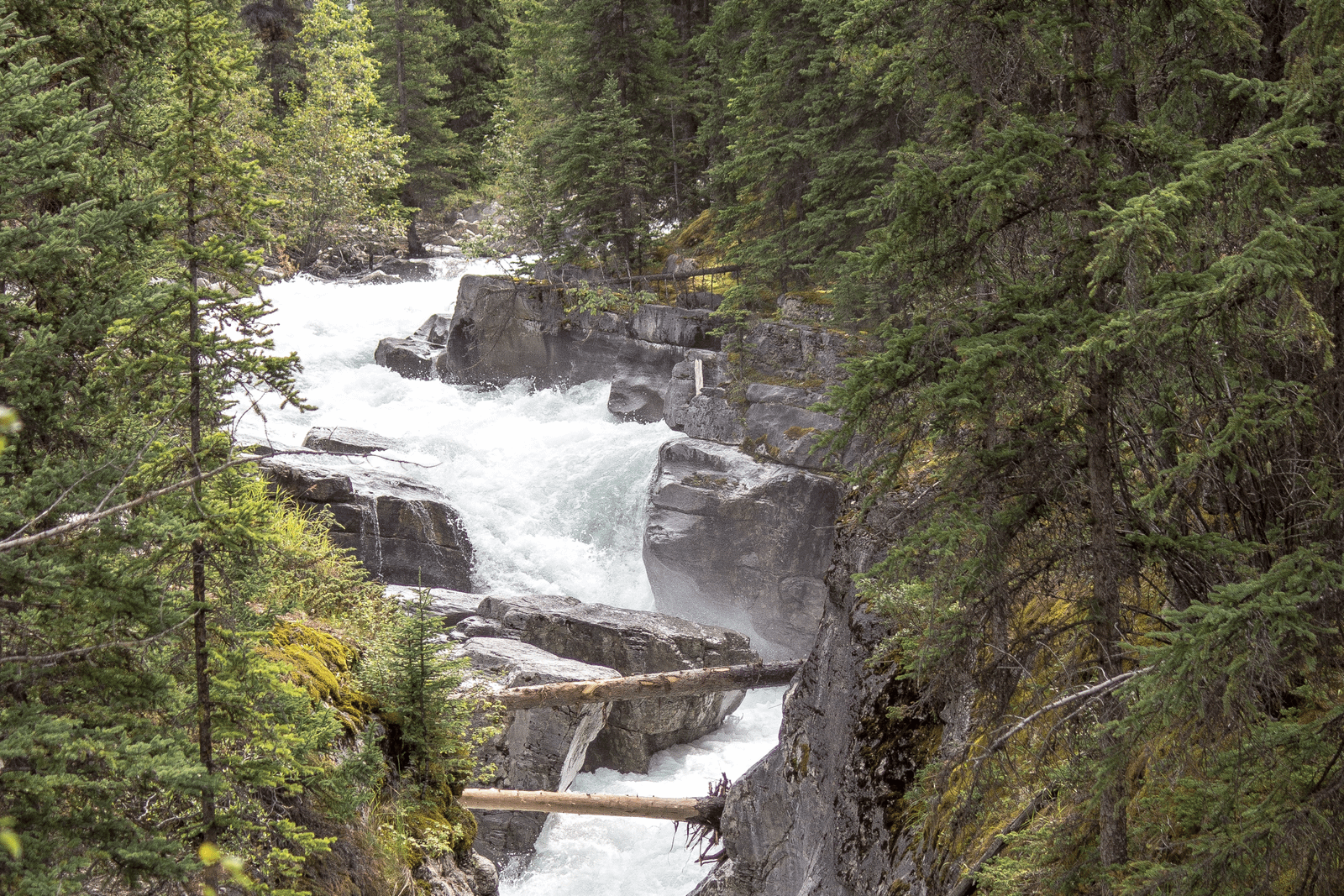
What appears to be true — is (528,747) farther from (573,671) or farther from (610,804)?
(610,804)

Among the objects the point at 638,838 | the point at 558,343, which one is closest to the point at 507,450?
the point at 558,343

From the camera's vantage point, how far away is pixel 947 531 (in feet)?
13.6

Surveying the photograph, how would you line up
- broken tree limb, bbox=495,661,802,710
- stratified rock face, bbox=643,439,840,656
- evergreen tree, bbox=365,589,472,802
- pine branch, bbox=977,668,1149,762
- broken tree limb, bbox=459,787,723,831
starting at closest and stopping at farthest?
1. pine branch, bbox=977,668,1149,762
2. evergreen tree, bbox=365,589,472,802
3. broken tree limb, bbox=459,787,723,831
4. broken tree limb, bbox=495,661,802,710
5. stratified rock face, bbox=643,439,840,656

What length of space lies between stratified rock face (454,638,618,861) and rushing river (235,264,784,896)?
1.64 feet

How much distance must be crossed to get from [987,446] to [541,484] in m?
16.0

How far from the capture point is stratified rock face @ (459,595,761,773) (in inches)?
583

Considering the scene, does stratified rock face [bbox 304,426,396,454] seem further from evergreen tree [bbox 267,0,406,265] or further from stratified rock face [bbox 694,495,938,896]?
stratified rock face [bbox 694,495,938,896]

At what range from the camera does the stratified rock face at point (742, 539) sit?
16828mm

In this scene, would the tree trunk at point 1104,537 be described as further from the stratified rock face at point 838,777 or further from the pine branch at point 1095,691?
the stratified rock face at point 838,777

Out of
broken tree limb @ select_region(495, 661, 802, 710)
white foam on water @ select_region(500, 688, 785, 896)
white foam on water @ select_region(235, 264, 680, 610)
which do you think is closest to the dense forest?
broken tree limb @ select_region(495, 661, 802, 710)

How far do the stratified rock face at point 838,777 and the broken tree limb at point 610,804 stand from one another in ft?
2.21

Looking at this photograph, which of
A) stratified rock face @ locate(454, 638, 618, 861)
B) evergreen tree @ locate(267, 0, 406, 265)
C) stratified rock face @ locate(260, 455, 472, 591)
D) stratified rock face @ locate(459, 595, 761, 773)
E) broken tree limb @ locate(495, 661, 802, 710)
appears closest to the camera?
broken tree limb @ locate(495, 661, 802, 710)

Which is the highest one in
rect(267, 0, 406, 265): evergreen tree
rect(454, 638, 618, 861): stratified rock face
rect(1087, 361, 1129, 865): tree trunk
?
rect(267, 0, 406, 265): evergreen tree

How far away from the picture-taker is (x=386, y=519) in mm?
17156
